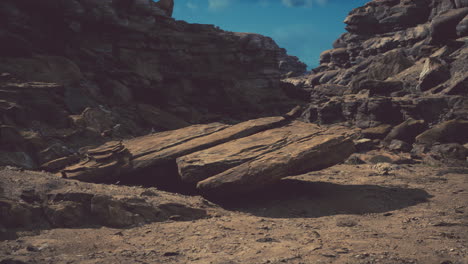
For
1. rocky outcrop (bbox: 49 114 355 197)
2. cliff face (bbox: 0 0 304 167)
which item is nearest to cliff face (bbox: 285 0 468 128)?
cliff face (bbox: 0 0 304 167)

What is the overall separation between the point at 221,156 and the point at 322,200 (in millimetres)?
3896

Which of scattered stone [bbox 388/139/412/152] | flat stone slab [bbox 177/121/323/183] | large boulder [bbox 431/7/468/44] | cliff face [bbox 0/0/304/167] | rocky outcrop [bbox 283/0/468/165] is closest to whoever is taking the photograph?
flat stone slab [bbox 177/121/323/183]

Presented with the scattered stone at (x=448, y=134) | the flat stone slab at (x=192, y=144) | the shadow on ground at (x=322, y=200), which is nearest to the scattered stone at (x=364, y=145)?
the scattered stone at (x=448, y=134)

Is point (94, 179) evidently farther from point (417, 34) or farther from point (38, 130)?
point (417, 34)

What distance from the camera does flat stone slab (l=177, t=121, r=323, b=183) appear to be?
12.1m

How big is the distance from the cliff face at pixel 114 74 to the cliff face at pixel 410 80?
9.86 m

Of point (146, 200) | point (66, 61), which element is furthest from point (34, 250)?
→ point (66, 61)

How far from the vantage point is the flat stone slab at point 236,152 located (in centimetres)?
1211

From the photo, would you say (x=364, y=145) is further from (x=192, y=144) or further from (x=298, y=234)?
(x=298, y=234)

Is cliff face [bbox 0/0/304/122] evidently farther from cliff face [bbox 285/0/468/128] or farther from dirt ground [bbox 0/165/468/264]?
dirt ground [bbox 0/165/468/264]

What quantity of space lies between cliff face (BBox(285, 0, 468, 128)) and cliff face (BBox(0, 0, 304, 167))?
9857 mm

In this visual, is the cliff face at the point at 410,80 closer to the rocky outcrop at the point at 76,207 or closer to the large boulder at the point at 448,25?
the large boulder at the point at 448,25

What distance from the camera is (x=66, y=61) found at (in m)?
28.7

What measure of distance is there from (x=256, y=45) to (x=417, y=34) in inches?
1380
